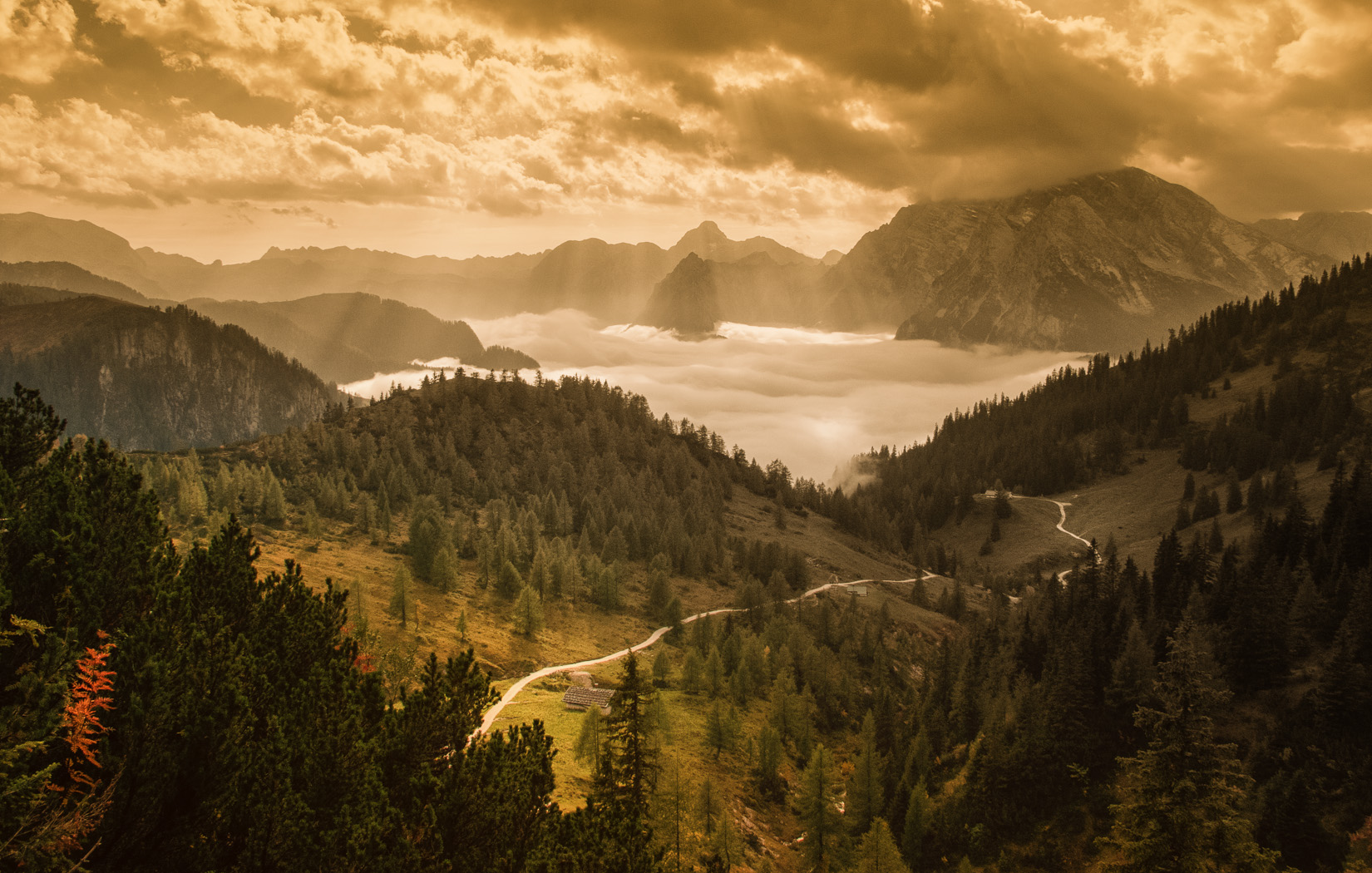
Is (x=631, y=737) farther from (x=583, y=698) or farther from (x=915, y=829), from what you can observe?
(x=583, y=698)

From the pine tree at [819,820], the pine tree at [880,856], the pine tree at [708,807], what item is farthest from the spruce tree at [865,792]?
the pine tree at [880,856]

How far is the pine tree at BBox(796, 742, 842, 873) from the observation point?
2948 inches

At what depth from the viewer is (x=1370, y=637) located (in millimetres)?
66562

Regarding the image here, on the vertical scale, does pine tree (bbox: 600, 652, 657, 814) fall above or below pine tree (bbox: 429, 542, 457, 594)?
above

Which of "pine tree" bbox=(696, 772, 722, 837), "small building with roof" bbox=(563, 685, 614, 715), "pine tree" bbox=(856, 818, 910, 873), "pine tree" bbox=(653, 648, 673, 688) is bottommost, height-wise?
"pine tree" bbox=(653, 648, 673, 688)

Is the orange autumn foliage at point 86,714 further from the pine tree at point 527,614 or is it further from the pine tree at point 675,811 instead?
the pine tree at point 527,614

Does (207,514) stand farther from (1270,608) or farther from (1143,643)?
(1270,608)

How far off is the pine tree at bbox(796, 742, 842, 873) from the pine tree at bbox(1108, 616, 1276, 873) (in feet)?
128

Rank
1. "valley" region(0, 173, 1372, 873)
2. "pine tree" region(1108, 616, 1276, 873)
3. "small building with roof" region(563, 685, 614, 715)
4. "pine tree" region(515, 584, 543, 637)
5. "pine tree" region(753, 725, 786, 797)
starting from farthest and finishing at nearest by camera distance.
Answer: "pine tree" region(515, 584, 543, 637) → "small building with roof" region(563, 685, 614, 715) → "pine tree" region(753, 725, 786, 797) → "pine tree" region(1108, 616, 1276, 873) → "valley" region(0, 173, 1372, 873)

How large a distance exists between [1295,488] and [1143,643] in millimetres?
159375

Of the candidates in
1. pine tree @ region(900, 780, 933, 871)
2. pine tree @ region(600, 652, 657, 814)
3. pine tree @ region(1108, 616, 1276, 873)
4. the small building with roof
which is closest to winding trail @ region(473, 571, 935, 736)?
→ the small building with roof

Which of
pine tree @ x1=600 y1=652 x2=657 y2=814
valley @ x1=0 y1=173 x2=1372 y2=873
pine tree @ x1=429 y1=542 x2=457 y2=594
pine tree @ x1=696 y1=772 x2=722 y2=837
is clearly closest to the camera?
valley @ x1=0 y1=173 x2=1372 y2=873

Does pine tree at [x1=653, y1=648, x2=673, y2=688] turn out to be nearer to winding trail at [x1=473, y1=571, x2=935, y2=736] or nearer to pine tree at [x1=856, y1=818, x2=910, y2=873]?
winding trail at [x1=473, y1=571, x2=935, y2=736]

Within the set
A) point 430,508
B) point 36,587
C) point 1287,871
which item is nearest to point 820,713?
point 1287,871
